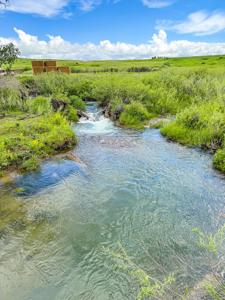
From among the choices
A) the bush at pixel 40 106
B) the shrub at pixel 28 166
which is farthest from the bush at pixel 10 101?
the shrub at pixel 28 166

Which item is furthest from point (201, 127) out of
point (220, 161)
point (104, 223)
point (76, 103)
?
point (76, 103)

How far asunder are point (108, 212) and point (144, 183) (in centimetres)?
217

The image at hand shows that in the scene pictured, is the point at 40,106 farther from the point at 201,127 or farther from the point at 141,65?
the point at 141,65

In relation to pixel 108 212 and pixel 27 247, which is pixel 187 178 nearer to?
pixel 108 212

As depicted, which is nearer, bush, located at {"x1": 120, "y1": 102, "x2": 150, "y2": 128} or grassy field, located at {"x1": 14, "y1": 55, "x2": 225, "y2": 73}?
bush, located at {"x1": 120, "y1": 102, "x2": 150, "y2": 128}

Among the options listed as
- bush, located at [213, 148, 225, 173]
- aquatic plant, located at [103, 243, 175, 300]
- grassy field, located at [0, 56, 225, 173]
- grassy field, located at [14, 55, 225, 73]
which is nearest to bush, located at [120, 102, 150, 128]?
grassy field, located at [0, 56, 225, 173]

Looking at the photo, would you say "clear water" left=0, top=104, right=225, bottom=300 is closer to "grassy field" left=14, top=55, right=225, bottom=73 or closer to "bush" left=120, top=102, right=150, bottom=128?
"bush" left=120, top=102, right=150, bottom=128

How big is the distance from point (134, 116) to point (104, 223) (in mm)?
12204

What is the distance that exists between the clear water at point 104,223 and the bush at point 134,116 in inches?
235

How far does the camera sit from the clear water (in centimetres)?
558

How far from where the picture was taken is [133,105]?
19.2m

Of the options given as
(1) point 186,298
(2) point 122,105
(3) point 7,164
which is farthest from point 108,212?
(2) point 122,105

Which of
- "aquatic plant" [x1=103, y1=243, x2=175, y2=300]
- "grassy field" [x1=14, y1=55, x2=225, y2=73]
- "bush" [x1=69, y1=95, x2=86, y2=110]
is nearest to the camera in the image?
"aquatic plant" [x1=103, y1=243, x2=175, y2=300]

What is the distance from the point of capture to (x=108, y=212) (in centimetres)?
794
